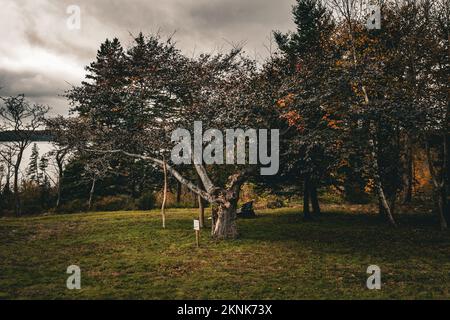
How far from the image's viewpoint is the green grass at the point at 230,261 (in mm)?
9055

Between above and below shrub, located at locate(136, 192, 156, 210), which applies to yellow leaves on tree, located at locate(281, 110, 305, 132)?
above

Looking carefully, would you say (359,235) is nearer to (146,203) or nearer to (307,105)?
(307,105)

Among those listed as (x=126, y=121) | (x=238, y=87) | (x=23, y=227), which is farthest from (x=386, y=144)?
(x=23, y=227)

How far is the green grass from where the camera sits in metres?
9.05

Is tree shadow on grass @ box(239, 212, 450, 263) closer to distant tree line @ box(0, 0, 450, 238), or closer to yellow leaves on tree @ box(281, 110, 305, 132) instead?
distant tree line @ box(0, 0, 450, 238)

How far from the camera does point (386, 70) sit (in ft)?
64.3

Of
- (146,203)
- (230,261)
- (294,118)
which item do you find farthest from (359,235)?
(146,203)

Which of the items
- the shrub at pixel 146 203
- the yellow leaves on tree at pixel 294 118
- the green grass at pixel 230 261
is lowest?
the green grass at pixel 230 261

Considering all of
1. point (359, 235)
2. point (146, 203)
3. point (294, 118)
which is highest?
Answer: point (294, 118)

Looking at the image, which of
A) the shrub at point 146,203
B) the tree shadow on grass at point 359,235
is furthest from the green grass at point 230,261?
the shrub at point 146,203

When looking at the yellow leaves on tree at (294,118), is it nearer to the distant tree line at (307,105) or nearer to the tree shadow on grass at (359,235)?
the distant tree line at (307,105)

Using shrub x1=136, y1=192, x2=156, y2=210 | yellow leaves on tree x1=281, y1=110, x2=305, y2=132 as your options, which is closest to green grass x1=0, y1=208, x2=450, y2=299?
yellow leaves on tree x1=281, y1=110, x2=305, y2=132

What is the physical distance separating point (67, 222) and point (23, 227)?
8.87 feet

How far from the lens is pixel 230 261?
12125mm
